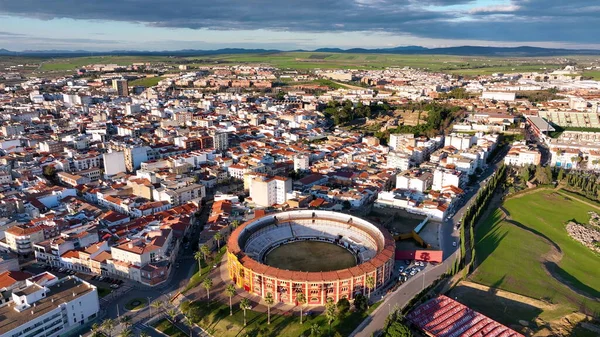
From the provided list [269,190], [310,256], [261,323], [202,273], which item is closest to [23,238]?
[202,273]

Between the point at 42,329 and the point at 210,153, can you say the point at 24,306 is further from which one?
the point at 210,153

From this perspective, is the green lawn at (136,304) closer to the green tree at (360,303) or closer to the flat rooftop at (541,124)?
the green tree at (360,303)

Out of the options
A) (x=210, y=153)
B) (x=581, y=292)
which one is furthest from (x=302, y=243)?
(x=210, y=153)

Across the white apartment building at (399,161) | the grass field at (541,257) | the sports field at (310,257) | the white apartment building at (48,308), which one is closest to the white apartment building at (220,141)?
the white apartment building at (399,161)

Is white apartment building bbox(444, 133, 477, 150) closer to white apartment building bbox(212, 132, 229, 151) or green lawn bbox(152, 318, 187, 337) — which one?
white apartment building bbox(212, 132, 229, 151)

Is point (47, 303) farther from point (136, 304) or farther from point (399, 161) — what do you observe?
point (399, 161)

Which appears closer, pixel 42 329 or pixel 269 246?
pixel 42 329

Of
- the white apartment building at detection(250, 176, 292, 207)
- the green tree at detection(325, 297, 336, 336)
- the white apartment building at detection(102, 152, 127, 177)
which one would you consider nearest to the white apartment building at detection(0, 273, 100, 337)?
the green tree at detection(325, 297, 336, 336)
